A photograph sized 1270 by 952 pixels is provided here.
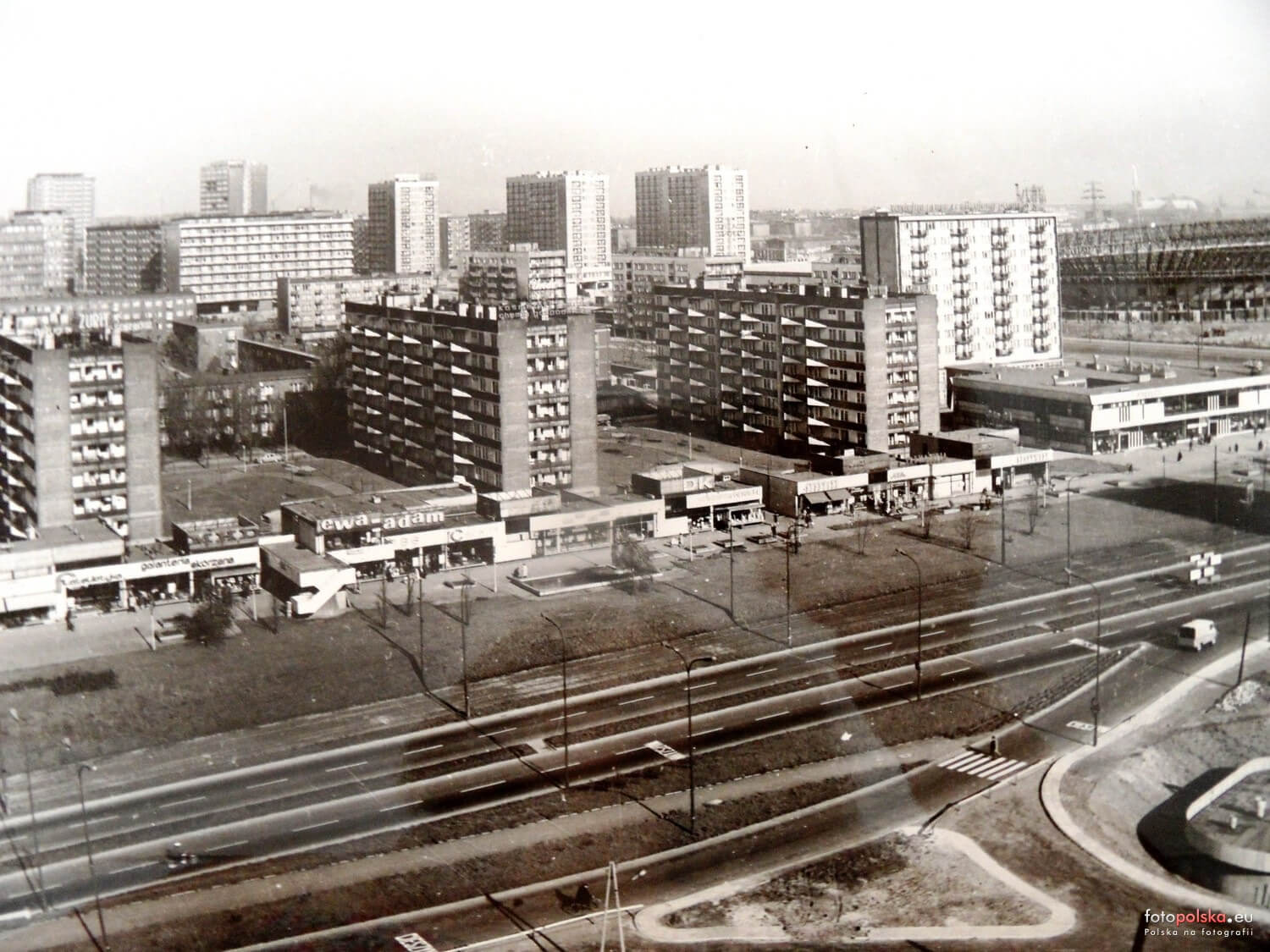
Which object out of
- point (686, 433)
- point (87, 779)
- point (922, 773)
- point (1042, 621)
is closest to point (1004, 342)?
point (686, 433)

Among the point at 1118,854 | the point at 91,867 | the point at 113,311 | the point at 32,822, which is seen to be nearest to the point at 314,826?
the point at 91,867

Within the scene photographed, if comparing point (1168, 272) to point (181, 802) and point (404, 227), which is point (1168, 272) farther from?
point (181, 802)

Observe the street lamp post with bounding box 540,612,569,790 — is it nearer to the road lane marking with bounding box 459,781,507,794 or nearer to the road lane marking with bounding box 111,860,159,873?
the road lane marking with bounding box 459,781,507,794

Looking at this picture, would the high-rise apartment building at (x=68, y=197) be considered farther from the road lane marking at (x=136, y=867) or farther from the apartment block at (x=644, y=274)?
the road lane marking at (x=136, y=867)

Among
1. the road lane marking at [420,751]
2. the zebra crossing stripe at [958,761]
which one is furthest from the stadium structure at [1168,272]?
the road lane marking at [420,751]

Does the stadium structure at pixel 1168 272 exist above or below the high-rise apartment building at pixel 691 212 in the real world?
below

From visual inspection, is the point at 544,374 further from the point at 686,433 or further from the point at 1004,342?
the point at 1004,342
